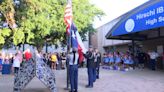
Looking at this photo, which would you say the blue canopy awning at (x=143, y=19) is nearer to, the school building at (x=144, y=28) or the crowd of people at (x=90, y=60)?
the school building at (x=144, y=28)

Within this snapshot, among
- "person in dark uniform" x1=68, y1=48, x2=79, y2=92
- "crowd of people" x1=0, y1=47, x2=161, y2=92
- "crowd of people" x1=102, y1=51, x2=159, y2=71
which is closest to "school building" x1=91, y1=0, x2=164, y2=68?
"crowd of people" x1=102, y1=51, x2=159, y2=71

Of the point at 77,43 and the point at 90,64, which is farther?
the point at 90,64

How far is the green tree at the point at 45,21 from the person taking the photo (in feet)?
95.1

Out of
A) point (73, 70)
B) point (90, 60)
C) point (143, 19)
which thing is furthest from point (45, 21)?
point (73, 70)

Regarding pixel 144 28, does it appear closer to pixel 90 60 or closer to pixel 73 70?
pixel 90 60

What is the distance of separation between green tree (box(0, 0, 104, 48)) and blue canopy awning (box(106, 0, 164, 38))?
7032 millimetres

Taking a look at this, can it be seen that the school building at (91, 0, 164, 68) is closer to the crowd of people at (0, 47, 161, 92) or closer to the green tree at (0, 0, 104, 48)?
the crowd of people at (0, 47, 161, 92)

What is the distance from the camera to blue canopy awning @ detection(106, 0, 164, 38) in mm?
21422

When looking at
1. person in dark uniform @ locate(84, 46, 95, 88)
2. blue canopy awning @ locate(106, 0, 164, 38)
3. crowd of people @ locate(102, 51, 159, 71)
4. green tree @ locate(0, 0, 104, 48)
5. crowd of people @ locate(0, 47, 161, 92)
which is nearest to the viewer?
crowd of people @ locate(0, 47, 161, 92)

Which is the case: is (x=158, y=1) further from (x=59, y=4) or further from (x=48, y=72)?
(x=59, y=4)

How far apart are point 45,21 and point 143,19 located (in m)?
12.9

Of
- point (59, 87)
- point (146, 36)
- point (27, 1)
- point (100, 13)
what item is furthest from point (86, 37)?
point (59, 87)

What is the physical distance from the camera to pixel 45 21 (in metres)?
33.9

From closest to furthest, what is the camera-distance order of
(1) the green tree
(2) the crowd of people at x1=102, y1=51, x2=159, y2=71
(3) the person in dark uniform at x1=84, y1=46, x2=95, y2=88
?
(3) the person in dark uniform at x1=84, y1=46, x2=95, y2=88 < (2) the crowd of people at x1=102, y1=51, x2=159, y2=71 < (1) the green tree
